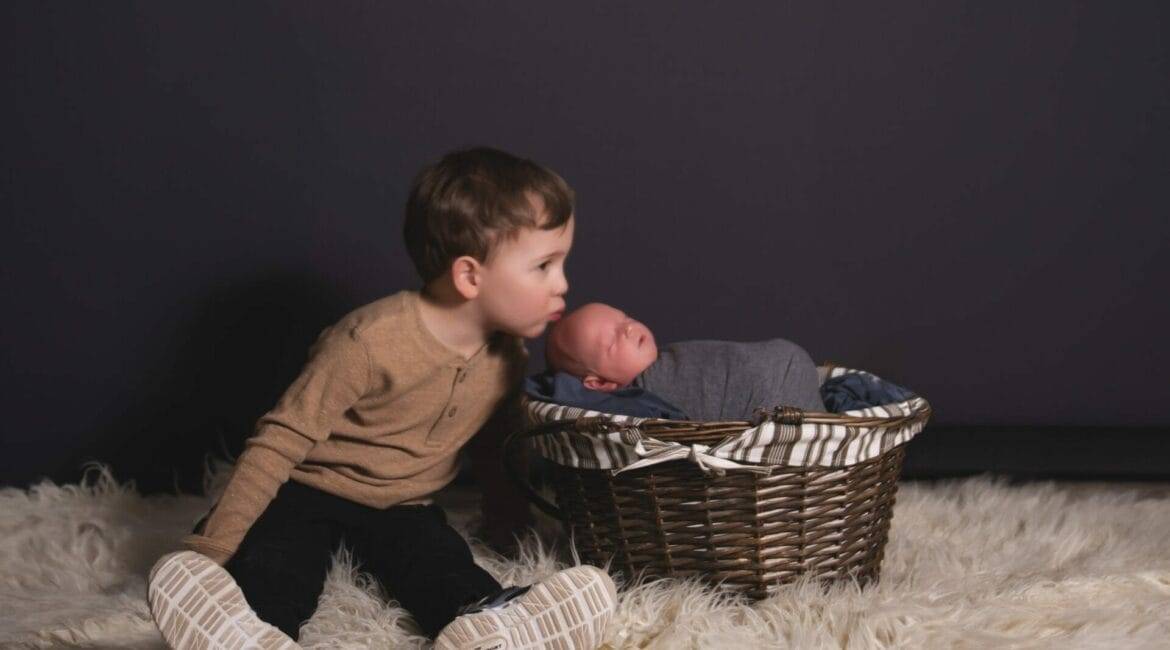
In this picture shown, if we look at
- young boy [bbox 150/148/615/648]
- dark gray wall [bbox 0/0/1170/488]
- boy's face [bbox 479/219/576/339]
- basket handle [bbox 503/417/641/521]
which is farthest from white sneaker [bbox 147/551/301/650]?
dark gray wall [bbox 0/0/1170/488]

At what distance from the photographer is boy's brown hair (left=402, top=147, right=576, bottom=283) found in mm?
1548

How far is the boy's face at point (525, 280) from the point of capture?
1.56 meters

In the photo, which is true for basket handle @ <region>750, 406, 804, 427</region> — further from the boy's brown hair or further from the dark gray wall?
the dark gray wall

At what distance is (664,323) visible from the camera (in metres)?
2.21

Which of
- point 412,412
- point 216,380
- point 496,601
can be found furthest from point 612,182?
point 496,601

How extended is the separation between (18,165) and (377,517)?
1.07m

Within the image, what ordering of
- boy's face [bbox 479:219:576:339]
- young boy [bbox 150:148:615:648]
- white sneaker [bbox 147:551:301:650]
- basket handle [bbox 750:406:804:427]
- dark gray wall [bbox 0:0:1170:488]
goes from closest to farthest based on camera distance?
white sneaker [bbox 147:551:301:650] < basket handle [bbox 750:406:804:427] < young boy [bbox 150:148:615:648] < boy's face [bbox 479:219:576:339] < dark gray wall [bbox 0:0:1170:488]

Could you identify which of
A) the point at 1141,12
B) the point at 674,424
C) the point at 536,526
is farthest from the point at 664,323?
the point at 1141,12

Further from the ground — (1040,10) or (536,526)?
(1040,10)

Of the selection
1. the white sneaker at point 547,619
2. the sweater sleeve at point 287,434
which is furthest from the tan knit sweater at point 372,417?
the white sneaker at point 547,619

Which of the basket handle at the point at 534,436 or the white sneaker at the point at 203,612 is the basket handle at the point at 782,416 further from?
the white sneaker at the point at 203,612

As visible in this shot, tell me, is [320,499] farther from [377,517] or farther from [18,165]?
[18,165]

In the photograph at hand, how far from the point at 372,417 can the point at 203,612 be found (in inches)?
17.3

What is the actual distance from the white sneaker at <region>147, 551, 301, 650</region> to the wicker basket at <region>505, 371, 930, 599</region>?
0.44m
